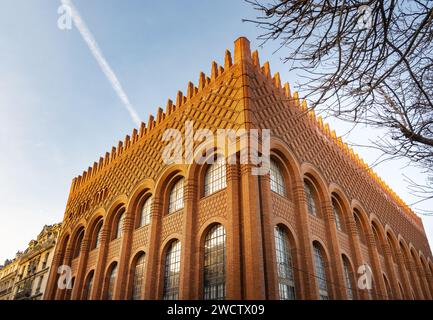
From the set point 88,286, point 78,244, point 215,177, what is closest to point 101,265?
point 88,286

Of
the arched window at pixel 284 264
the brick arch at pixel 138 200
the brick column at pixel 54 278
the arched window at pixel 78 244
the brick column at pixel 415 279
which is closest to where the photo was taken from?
the arched window at pixel 284 264

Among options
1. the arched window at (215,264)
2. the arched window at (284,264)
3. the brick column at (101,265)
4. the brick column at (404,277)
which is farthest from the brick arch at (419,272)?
the brick column at (101,265)

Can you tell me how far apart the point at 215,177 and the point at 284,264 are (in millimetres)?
3940

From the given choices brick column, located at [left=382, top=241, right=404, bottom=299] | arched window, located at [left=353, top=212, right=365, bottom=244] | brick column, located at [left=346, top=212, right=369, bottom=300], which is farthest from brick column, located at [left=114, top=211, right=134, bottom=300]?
brick column, located at [left=382, top=241, right=404, bottom=299]

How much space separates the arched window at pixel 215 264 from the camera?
10.1 metres

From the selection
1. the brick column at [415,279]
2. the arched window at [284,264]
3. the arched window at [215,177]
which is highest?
the arched window at [215,177]

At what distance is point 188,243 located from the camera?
439 inches

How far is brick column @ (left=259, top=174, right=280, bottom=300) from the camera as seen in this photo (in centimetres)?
876

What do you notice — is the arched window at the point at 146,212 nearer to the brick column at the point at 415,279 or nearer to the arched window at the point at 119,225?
the arched window at the point at 119,225

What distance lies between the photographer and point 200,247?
36.1 feet

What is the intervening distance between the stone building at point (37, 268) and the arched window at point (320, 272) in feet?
66.5

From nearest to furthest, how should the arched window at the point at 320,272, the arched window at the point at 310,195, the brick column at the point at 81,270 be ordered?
1. the arched window at the point at 320,272
2. the arched window at the point at 310,195
3. the brick column at the point at 81,270
